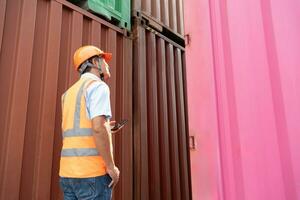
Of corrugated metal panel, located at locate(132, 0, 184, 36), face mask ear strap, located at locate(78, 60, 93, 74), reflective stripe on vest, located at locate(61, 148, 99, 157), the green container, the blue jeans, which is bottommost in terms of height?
the blue jeans

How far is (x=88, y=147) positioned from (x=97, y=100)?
322mm

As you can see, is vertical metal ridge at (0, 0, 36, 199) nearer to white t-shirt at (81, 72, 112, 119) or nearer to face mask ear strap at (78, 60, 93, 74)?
face mask ear strap at (78, 60, 93, 74)

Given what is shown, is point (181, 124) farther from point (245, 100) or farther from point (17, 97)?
point (245, 100)

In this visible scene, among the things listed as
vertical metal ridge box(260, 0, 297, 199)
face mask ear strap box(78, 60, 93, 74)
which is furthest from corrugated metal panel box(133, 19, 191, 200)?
vertical metal ridge box(260, 0, 297, 199)

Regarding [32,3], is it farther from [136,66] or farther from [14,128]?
[136,66]

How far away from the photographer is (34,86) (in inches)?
92.3

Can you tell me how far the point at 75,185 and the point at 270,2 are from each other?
1536mm

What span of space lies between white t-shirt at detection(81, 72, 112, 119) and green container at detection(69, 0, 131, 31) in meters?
1.45

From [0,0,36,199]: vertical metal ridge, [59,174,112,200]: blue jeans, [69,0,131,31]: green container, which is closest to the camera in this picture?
[59,174,112,200]: blue jeans

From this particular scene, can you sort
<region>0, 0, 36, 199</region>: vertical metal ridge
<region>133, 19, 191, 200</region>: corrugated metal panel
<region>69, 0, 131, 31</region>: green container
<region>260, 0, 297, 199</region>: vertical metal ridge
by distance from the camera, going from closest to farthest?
<region>260, 0, 297, 199</region>: vertical metal ridge < <region>0, 0, 36, 199</region>: vertical metal ridge < <region>69, 0, 131, 31</region>: green container < <region>133, 19, 191, 200</region>: corrugated metal panel

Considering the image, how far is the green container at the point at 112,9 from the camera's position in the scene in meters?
3.05

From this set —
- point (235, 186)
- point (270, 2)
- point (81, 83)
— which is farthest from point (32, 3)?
point (235, 186)

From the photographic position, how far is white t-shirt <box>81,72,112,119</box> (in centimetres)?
186

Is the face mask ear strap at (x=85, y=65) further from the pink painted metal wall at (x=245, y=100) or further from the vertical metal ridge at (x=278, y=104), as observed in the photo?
the vertical metal ridge at (x=278, y=104)
